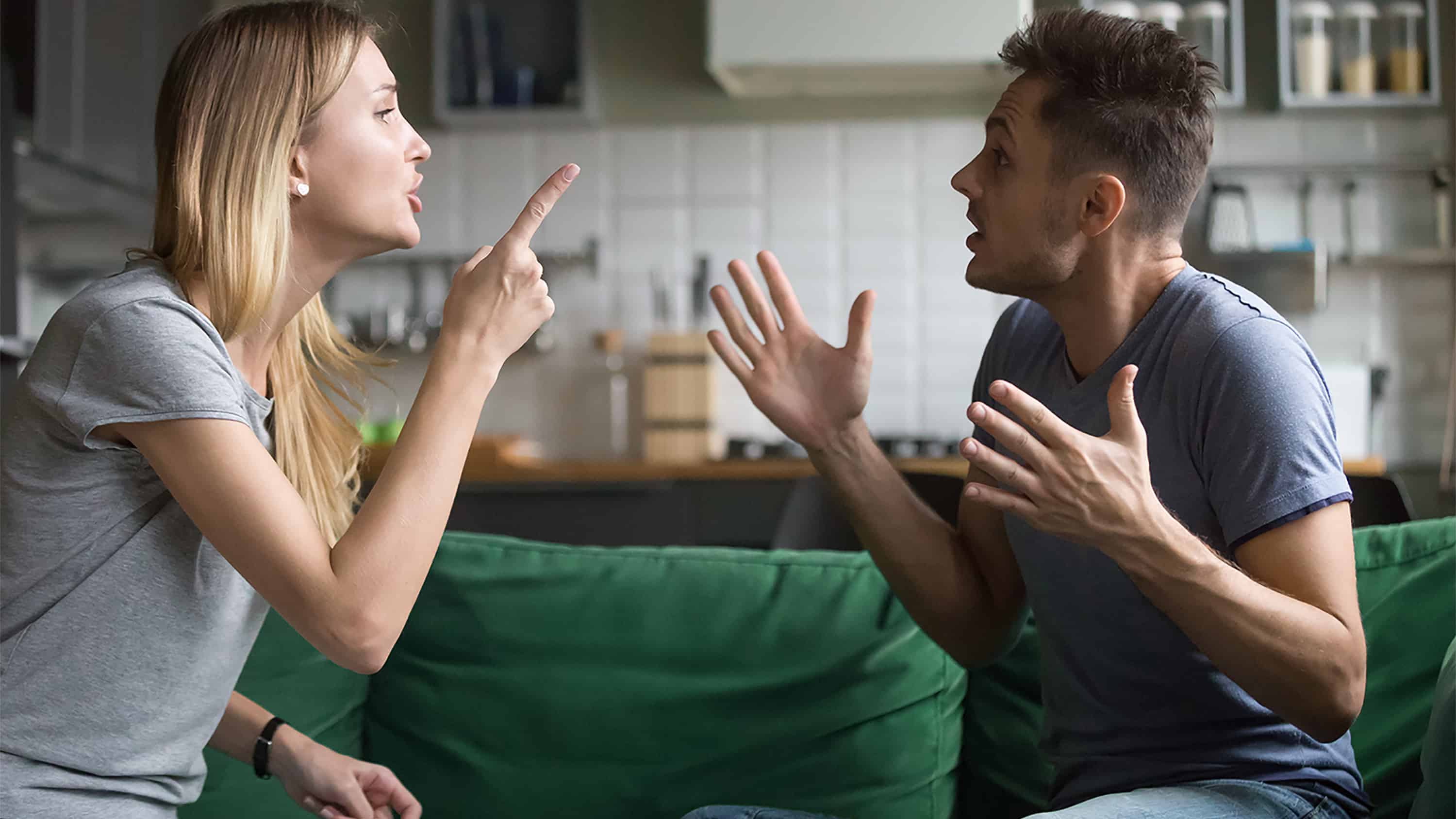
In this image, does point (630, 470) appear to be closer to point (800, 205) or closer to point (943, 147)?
point (800, 205)

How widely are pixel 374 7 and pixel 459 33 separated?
430 mm

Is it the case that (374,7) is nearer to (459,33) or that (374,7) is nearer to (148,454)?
(459,33)

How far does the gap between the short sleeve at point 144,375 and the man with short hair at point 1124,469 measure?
66 cm

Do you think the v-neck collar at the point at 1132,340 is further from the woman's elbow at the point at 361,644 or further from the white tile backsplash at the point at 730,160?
the white tile backsplash at the point at 730,160

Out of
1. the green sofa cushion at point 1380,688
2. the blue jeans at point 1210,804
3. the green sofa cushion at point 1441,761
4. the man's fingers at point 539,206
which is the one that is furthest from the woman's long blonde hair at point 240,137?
the green sofa cushion at point 1441,761

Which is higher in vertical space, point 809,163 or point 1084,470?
point 809,163

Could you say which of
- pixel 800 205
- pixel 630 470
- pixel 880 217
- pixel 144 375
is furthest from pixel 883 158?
pixel 144 375

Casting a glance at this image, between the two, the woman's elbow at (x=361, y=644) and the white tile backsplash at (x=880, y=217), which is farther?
the white tile backsplash at (x=880, y=217)

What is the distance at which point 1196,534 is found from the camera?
1.27m

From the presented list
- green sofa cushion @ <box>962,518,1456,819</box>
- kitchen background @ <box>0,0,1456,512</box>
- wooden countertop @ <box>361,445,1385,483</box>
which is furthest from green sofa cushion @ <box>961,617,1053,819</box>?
kitchen background @ <box>0,0,1456,512</box>

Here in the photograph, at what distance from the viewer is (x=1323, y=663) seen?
1109 millimetres

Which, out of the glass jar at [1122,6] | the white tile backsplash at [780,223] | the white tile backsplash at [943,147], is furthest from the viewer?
the white tile backsplash at [943,147]

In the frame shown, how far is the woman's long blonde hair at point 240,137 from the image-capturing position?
119 cm

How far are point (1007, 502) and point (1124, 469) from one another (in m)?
0.10
